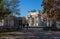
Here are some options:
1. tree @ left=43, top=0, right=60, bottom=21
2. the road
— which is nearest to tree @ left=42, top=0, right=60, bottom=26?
tree @ left=43, top=0, right=60, bottom=21

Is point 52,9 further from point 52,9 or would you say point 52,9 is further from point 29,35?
point 29,35

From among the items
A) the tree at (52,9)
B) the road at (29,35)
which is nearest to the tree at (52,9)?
the tree at (52,9)

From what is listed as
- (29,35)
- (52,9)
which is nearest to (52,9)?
(52,9)

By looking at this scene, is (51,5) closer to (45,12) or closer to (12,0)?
(45,12)

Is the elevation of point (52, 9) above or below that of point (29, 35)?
above

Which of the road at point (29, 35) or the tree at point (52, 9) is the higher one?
the tree at point (52, 9)

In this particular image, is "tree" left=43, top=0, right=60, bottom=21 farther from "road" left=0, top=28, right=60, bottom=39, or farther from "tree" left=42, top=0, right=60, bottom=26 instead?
"road" left=0, top=28, right=60, bottom=39

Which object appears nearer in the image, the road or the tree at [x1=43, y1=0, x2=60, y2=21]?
the road

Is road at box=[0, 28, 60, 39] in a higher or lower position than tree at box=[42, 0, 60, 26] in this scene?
lower

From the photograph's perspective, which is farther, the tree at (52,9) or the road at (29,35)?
the tree at (52,9)

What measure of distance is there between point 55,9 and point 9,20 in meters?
14.2

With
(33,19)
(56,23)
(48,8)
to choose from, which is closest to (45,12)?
(48,8)

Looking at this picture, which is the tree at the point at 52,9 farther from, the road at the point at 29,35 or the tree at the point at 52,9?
the road at the point at 29,35

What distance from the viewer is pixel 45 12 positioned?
43875mm
